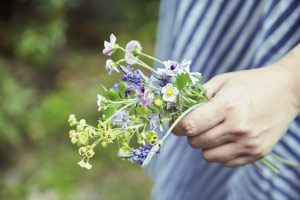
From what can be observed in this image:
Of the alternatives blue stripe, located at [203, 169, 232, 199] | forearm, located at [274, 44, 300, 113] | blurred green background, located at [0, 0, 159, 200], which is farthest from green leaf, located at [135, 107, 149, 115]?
blurred green background, located at [0, 0, 159, 200]

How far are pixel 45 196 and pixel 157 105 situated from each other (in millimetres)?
1641

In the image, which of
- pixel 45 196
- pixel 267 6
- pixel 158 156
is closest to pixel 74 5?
pixel 45 196

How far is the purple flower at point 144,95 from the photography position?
74cm

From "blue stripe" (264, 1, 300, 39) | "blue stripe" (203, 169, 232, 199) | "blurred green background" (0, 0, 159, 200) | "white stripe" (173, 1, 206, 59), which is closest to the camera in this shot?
"blue stripe" (264, 1, 300, 39)

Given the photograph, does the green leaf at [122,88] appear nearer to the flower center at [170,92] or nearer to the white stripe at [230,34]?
the flower center at [170,92]

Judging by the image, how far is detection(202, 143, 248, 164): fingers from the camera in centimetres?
85

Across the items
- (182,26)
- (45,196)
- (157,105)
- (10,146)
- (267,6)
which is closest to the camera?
(157,105)

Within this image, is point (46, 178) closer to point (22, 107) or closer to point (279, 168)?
point (22, 107)

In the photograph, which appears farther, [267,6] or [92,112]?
[92,112]

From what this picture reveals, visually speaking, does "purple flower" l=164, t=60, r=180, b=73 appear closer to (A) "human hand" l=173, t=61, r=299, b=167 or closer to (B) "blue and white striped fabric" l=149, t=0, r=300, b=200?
(A) "human hand" l=173, t=61, r=299, b=167

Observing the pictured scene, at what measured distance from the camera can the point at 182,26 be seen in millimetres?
1152

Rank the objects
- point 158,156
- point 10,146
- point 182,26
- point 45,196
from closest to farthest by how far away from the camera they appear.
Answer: point 182,26
point 158,156
point 45,196
point 10,146

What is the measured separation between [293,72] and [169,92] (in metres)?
0.23

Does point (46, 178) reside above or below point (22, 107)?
below
